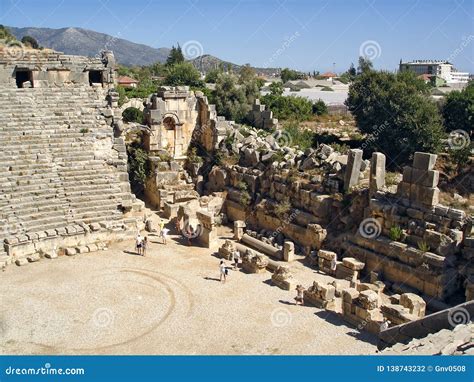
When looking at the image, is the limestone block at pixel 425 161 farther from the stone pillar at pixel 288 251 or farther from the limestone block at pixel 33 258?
the limestone block at pixel 33 258

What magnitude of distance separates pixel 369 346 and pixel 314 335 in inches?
54.4

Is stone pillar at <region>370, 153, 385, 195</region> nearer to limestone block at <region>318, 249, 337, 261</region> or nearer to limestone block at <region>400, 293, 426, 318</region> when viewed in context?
limestone block at <region>318, 249, 337, 261</region>

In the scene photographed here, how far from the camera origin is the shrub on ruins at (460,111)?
31453 mm

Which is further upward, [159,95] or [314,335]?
[159,95]

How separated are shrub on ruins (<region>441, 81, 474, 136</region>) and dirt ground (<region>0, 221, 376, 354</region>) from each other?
721 inches

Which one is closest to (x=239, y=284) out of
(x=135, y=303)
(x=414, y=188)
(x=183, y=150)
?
(x=135, y=303)

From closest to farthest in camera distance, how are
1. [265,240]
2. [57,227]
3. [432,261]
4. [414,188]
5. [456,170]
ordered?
[432,261] < [414,188] < [57,227] < [265,240] < [456,170]

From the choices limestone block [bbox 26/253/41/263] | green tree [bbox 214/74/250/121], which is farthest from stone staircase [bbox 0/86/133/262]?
green tree [bbox 214/74/250/121]

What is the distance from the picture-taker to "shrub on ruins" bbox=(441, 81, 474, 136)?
31453mm

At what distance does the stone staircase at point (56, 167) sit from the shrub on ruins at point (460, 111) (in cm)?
2008

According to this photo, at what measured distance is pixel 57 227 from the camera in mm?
19297

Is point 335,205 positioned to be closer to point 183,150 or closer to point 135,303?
point 135,303

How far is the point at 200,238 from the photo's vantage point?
2047 cm

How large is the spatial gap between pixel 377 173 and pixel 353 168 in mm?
1181
